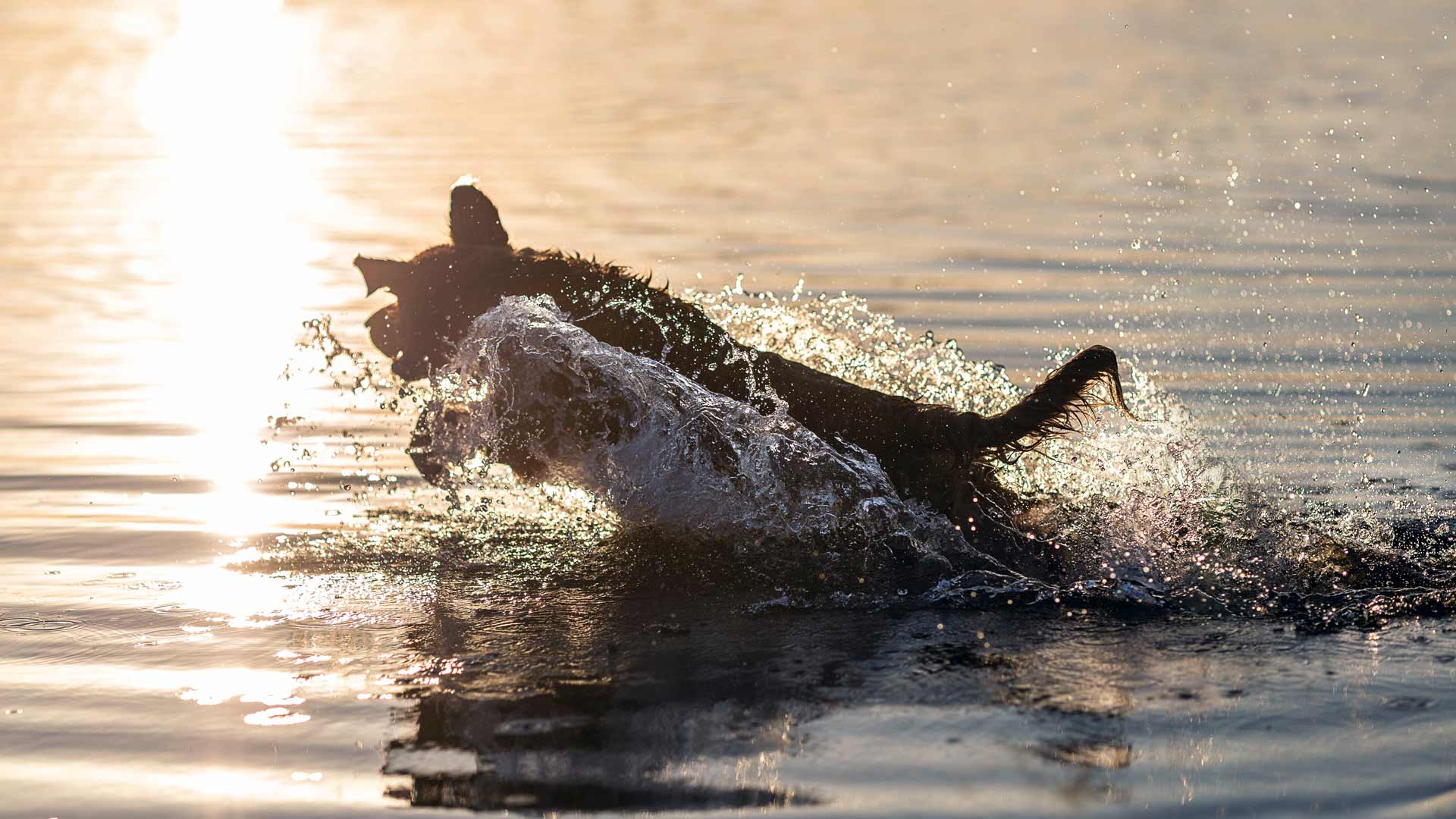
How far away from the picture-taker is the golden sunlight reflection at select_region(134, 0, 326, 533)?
9844mm

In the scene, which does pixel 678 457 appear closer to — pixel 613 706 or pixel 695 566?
pixel 695 566

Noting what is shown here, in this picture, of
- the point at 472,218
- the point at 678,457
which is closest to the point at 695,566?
the point at 678,457

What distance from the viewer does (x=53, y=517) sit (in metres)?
8.07

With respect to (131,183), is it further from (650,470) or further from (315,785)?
(315,785)

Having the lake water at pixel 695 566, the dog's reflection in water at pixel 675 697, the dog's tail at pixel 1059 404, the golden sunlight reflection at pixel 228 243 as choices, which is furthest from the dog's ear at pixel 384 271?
the dog's tail at pixel 1059 404

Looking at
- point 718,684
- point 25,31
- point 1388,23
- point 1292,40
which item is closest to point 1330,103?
point 1292,40

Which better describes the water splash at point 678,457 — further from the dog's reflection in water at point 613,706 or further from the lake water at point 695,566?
the dog's reflection in water at point 613,706

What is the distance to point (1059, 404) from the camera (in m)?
6.01

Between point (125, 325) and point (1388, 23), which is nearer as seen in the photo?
point (125, 325)

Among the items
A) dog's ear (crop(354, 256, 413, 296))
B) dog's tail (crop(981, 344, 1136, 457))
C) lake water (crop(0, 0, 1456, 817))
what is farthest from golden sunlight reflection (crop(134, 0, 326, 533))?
dog's tail (crop(981, 344, 1136, 457))

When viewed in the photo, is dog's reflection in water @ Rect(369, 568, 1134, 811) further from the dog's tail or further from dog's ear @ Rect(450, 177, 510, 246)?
dog's ear @ Rect(450, 177, 510, 246)

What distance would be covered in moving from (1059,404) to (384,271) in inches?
122

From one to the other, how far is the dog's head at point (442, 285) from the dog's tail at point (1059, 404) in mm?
2373

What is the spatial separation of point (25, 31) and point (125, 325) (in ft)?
74.2
